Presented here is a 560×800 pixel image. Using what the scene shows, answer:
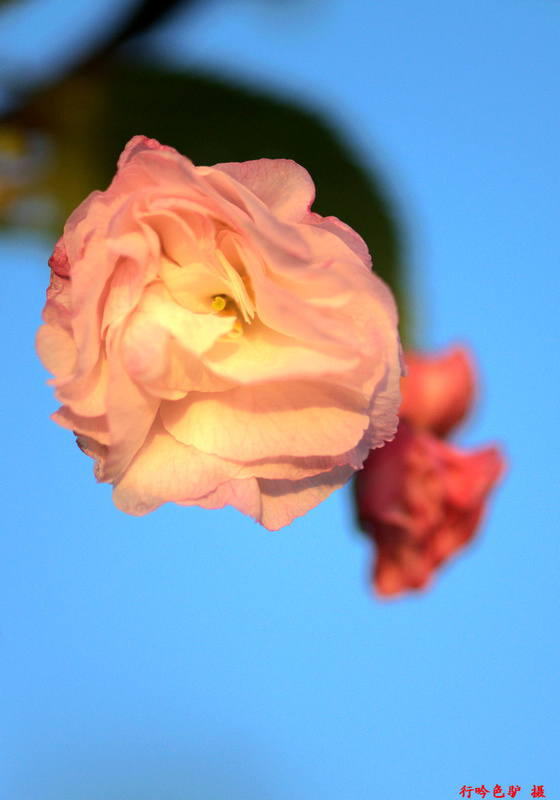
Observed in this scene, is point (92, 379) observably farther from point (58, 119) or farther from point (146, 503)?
point (58, 119)

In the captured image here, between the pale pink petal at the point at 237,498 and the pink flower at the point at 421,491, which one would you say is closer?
the pale pink petal at the point at 237,498

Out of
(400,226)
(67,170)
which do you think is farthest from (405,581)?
(67,170)

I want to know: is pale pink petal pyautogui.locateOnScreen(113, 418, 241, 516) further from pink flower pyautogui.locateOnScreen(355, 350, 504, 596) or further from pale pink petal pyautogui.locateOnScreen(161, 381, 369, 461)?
pink flower pyautogui.locateOnScreen(355, 350, 504, 596)

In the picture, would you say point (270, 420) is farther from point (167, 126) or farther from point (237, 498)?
point (167, 126)

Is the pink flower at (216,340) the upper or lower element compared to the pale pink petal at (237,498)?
upper

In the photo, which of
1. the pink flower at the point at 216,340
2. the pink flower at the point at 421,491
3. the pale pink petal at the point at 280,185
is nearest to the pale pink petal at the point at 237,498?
the pink flower at the point at 216,340

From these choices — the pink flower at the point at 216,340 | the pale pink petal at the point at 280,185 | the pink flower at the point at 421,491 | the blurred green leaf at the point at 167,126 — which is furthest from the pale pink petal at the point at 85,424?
the blurred green leaf at the point at 167,126

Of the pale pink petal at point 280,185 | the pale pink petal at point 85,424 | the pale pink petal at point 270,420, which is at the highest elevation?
→ the pale pink petal at point 280,185

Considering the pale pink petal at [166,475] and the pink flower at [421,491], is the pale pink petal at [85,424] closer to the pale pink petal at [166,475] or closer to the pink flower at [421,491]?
the pale pink petal at [166,475]
